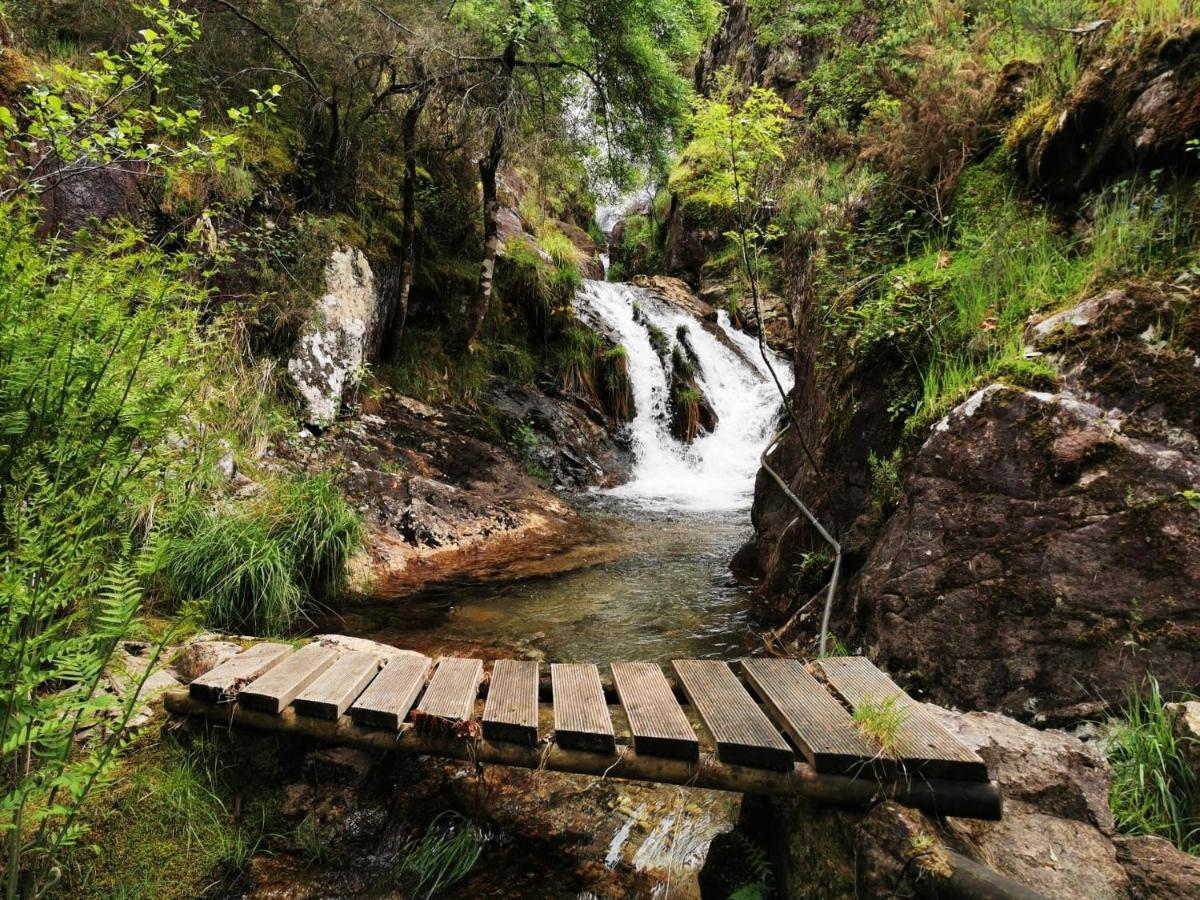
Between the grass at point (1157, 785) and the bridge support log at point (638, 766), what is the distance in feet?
1.99

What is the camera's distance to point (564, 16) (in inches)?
304

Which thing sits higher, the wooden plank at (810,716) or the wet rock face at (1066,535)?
the wet rock face at (1066,535)

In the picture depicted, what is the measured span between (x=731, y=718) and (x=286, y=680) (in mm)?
→ 1776

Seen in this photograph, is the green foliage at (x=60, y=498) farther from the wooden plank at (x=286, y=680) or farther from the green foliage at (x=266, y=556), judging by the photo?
the green foliage at (x=266, y=556)

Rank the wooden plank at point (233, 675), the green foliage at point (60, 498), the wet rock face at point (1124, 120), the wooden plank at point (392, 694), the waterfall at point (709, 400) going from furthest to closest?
the waterfall at point (709, 400), the wet rock face at point (1124, 120), the wooden plank at point (233, 675), the wooden plank at point (392, 694), the green foliage at point (60, 498)

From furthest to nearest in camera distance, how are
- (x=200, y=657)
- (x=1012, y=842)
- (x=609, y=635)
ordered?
(x=609, y=635), (x=200, y=657), (x=1012, y=842)

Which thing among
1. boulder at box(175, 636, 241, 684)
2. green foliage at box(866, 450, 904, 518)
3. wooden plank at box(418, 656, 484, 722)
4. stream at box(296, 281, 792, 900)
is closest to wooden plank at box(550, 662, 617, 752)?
wooden plank at box(418, 656, 484, 722)

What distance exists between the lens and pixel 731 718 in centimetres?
206

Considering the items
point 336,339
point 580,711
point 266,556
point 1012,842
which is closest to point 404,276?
point 336,339

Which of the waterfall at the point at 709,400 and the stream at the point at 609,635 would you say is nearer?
the stream at the point at 609,635

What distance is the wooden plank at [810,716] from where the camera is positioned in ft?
5.82

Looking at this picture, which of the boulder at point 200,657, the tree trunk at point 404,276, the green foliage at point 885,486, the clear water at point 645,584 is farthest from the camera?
the tree trunk at point 404,276

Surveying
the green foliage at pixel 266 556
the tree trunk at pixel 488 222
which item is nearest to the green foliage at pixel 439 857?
the green foliage at pixel 266 556

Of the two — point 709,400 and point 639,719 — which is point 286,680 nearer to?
point 639,719
